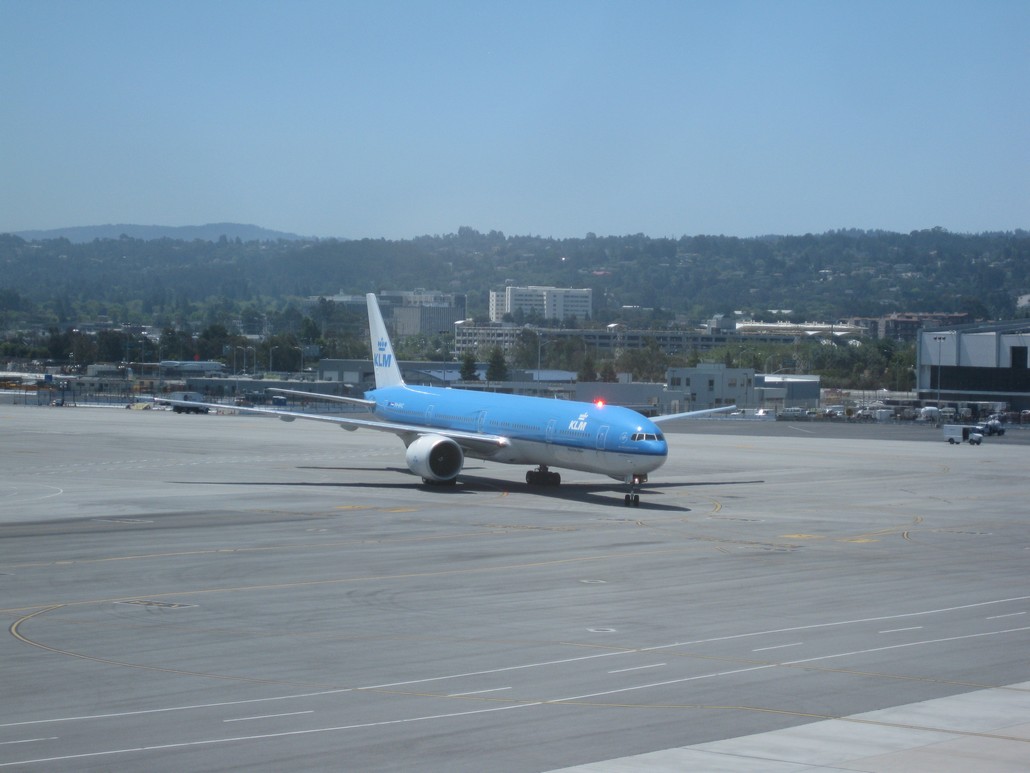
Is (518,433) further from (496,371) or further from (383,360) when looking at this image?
(496,371)

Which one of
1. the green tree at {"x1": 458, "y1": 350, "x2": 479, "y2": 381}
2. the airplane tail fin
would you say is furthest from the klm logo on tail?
the green tree at {"x1": 458, "y1": 350, "x2": 479, "y2": 381}

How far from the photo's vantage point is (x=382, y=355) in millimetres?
66688

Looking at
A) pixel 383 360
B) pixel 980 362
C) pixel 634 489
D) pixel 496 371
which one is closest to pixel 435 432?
pixel 634 489

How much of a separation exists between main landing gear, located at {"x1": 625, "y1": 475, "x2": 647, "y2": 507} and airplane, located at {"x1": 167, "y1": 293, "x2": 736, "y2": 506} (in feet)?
0.13

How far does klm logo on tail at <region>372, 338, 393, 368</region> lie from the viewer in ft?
218

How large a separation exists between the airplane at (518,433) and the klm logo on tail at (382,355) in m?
4.24

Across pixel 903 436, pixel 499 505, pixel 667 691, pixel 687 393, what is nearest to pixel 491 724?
pixel 667 691

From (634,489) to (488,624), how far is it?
2385cm

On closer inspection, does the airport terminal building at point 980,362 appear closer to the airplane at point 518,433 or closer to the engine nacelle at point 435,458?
the airplane at point 518,433

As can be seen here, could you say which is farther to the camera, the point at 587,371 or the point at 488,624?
the point at 587,371

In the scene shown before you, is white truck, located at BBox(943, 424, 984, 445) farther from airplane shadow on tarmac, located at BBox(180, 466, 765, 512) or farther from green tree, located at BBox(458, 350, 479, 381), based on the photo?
green tree, located at BBox(458, 350, 479, 381)

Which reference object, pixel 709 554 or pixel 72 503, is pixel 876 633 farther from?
pixel 72 503

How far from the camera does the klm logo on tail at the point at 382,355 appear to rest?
218 ft

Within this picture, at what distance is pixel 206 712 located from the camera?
56.1ft
